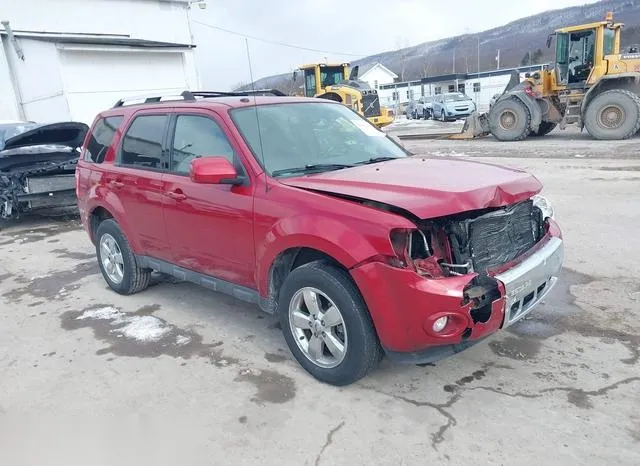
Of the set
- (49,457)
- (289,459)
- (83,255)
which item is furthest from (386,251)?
(83,255)

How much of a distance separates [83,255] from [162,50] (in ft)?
51.1

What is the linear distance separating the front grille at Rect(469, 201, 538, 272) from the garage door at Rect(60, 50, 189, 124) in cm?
1726

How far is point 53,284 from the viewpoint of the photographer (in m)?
6.02

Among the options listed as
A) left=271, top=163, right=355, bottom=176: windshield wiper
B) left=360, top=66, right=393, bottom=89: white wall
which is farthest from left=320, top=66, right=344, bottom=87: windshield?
left=360, top=66, right=393, bottom=89: white wall

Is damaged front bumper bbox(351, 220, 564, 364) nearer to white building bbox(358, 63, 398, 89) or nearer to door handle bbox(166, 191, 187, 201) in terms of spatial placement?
door handle bbox(166, 191, 187, 201)

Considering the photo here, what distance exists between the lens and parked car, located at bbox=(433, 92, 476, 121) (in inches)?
1296

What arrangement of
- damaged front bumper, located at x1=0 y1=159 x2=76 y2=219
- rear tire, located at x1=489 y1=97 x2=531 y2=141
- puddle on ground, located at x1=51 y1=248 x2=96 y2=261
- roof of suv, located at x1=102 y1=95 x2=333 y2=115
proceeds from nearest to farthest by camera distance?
roof of suv, located at x1=102 y1=95 x2=333 y2=115 < puddle on ground, located at x1=51 y1=248 x2=96 y2=261 < damaged front bumper, located at x1=0 y1=159 x2=76 y2=219 < rear tire, located at x1=489 y1=97 x2=531 y2=141

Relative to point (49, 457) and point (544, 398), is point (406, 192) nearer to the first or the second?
point (544, 398)

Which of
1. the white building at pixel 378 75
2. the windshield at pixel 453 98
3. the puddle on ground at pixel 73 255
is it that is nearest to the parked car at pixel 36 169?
the puddle on ground at pixel 73 255

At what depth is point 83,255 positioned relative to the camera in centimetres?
723

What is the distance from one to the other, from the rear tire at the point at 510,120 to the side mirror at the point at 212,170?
50.5 ft

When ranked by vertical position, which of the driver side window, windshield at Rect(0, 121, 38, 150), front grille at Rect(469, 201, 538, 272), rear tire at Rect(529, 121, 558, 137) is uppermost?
windshield at Rect(0, 121, 38, 150)

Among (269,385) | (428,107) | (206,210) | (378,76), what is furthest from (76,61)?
(378,76)

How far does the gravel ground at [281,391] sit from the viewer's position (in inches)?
113
